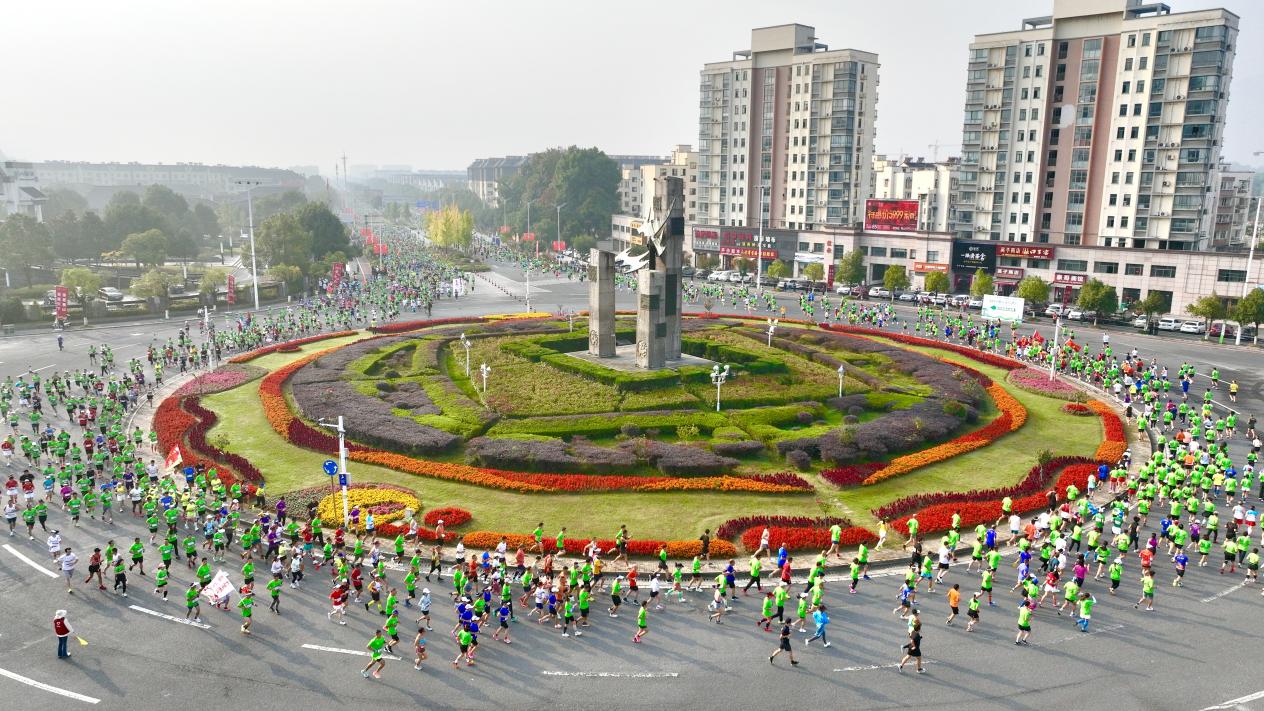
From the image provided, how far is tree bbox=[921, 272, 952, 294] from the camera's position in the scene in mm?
81688

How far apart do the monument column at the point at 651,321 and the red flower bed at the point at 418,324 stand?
23771 millimetres

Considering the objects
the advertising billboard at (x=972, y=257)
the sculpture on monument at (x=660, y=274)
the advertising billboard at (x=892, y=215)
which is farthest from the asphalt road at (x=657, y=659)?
the advertising billboard at (x=892, y=215)

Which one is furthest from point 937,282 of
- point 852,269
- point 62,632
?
point 62,632

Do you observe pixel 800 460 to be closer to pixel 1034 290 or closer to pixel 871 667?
pixel 871 667

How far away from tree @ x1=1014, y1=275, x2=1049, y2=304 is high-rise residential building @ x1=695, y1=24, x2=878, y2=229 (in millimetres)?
29785

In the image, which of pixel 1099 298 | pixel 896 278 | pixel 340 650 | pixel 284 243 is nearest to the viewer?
pixel 340 650

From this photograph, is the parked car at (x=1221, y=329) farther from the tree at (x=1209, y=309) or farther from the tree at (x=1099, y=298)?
the tree at (x=1099, y=298)

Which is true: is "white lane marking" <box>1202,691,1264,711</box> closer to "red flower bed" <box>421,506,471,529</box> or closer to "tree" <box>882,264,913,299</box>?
"red flower bed" <box>421,506,471,529</box>

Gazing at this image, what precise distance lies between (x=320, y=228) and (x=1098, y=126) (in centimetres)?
8827

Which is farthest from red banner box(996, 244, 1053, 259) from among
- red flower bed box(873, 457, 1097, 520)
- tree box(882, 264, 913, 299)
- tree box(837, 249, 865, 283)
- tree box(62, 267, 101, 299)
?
tree box(62, 267, 101, 299)

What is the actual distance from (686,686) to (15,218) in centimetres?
10368

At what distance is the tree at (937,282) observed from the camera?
81688 millimetres

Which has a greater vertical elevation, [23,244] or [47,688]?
[23,244]

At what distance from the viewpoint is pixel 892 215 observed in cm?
8919
